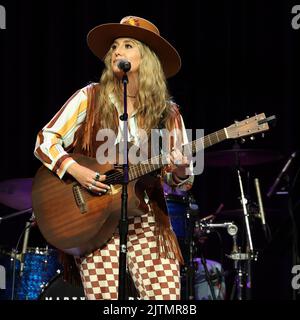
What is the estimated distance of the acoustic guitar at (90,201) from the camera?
3.36m

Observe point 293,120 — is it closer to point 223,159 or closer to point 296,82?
point 296,82

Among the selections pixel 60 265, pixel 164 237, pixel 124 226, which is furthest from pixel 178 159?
pixel 60 265

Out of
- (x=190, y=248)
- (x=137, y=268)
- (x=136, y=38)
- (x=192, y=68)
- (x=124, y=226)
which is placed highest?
(x=192, y=68)

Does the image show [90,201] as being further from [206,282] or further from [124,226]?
[206,282]

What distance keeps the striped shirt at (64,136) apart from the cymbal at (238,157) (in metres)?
2.54

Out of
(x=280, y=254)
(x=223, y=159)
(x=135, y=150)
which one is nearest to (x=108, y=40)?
(x=135, y=150)

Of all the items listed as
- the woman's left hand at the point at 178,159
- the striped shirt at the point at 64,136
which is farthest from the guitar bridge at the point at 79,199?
the woman's left hand at the point at 178,159

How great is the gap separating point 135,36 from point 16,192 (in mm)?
2426

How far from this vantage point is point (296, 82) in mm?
Result: 6809

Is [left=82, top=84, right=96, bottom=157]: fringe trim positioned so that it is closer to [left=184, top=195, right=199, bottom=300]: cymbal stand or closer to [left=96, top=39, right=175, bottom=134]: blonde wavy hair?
[left=96, top=39, right=175, bottom=134]: blonde wavy hair


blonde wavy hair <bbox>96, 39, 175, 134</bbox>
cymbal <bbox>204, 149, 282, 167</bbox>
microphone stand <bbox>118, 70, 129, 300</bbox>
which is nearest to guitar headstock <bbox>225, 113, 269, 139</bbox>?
blonde wavy hair <bbox>96, 39, 175, 134</bbox>

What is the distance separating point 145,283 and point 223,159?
304 centimetres

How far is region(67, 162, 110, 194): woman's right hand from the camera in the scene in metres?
3.44

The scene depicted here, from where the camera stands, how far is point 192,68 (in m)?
6.86
